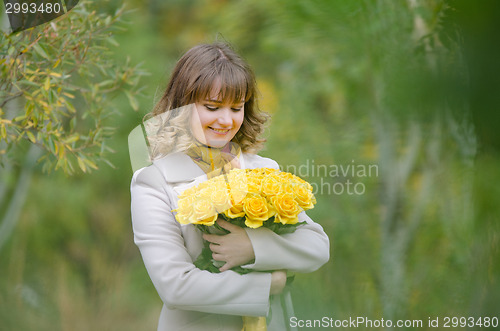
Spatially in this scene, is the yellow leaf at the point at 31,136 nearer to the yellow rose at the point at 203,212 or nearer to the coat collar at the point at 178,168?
the coat collar at the point at 178,168

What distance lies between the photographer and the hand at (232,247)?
2.43ft

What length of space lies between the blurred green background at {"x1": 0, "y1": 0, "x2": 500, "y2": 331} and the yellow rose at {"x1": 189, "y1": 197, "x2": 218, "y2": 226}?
0.43 meters

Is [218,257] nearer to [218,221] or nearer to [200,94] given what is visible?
[218,221]

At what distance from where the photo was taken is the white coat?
726 millimetres

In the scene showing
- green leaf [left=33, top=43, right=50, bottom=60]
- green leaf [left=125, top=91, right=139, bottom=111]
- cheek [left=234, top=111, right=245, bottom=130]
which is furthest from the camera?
green leaf [left=125, top=91, right=139, bottom=111]

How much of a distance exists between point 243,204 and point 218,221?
5 centimetres

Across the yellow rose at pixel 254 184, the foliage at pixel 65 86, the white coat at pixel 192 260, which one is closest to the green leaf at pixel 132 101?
the foliage at pixel 65 86

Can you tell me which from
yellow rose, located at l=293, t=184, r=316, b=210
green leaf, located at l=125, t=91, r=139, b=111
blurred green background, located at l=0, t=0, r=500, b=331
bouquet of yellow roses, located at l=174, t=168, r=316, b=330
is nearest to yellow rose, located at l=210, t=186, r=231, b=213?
bouquet of yellow roses, located at l=174, t=168, r=316, b=330

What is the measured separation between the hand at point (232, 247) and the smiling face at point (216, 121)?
0.15 meters

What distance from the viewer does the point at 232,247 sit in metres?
0.74

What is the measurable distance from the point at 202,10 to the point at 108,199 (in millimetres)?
564

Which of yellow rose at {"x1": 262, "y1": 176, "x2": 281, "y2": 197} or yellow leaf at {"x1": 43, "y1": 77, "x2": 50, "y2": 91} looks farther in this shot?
yellow leaf at {"x1": 43, "y1": 77, "x2": 50, "y2": 91}

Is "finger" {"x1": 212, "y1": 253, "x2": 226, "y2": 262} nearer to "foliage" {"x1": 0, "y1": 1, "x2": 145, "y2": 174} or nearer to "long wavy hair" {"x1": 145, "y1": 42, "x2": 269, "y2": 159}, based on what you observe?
"long wavy hair" {"x1": 145, "y1": 42, "x2": 269, "y2": 159}

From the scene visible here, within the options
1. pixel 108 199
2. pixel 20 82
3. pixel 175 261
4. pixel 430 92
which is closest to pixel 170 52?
pixel 20 82
